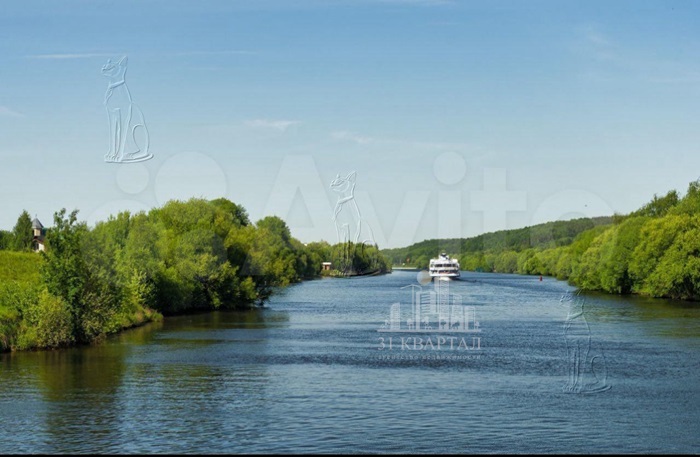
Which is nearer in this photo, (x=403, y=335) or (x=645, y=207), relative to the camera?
(x=403, y=335)

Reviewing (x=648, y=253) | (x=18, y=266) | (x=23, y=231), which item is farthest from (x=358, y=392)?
(x=23, y=231)

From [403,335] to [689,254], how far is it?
43.6 meters

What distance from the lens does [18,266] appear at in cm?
5762

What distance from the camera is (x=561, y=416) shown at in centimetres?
2612

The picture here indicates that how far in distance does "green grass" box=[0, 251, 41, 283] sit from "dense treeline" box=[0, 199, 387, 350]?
220mm

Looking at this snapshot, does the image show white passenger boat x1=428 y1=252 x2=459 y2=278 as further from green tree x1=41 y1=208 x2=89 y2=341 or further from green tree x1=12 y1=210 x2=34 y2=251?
green tree x1=41 y1=208 x2=89 y2=341

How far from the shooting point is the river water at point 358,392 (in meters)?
23.2

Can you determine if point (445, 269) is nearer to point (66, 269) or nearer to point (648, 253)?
point (648, 253)

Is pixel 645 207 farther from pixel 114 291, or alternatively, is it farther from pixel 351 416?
pixel 351 416

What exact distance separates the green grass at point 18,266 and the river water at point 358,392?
983 cm

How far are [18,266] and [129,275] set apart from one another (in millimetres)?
7951

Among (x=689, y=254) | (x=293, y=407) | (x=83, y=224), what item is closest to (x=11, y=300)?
(x=83, y=224)

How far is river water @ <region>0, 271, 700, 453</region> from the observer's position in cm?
2316

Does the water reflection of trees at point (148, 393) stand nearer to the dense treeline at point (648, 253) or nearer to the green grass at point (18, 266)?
the green grass at point (18, 266)
